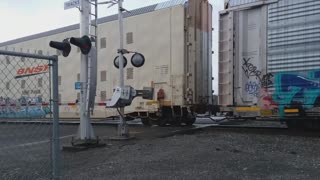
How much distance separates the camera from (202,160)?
7418 mm

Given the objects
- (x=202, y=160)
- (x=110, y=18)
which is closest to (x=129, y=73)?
(x=110, y=18)

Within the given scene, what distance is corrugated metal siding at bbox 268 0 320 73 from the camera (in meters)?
11.5

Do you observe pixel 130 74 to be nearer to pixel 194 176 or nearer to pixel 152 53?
pixel 152 53

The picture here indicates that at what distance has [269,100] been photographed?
40.0 feet

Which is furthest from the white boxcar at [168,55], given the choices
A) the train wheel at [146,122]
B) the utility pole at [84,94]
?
the utility pole at [84,94]

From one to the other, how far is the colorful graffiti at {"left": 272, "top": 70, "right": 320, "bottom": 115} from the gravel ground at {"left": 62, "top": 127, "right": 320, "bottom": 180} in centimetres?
151

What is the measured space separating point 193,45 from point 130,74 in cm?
325

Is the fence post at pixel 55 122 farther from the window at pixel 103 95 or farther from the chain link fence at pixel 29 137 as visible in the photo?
the window at pixel 103 95

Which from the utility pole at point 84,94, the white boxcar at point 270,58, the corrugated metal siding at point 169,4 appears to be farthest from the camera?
the corrugated metal siding at point 169,4

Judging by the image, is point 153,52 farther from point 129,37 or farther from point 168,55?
point 129,37

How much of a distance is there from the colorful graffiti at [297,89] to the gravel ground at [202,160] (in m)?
1.51

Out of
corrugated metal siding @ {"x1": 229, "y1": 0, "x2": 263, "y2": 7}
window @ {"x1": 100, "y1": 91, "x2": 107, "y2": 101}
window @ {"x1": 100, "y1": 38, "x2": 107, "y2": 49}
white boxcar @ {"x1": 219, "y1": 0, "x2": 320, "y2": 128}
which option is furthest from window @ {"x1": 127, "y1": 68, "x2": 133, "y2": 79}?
corrugated metal siding @ {"x1": 229, "y1": 0, "x2": 263, "y2": 7}

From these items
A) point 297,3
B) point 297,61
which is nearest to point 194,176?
point 297,61

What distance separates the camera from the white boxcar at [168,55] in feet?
50.8
